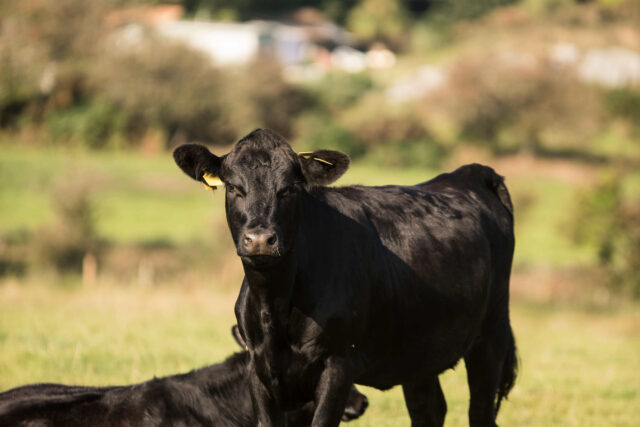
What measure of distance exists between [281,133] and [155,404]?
198 ft

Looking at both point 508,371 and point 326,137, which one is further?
point 326,137

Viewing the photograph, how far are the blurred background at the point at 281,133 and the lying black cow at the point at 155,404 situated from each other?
191 cm

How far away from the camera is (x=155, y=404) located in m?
7.24

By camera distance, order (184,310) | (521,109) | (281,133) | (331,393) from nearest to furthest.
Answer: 1. (331,393)
2. (184,310)
3. (281,133)
4. (521,109)

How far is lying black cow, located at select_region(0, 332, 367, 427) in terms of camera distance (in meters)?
6.89

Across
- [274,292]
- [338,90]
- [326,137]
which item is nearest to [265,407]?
[274,292]

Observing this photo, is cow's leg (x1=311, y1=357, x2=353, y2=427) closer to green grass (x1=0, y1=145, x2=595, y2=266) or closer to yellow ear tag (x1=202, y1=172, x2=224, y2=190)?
yellow ear tag (x1=202, y1=172, x2=224, y2=190)

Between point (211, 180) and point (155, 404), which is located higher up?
point (211, 180)

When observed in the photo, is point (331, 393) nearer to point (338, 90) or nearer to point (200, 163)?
point (200, 163)

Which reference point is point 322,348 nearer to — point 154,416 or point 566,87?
point 154,416

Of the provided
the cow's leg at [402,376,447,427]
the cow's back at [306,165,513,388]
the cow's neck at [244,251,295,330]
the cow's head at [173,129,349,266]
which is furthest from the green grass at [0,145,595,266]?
the cow's neck at [244,251,295,330]

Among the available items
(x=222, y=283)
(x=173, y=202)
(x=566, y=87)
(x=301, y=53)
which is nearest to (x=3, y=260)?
(x=222, y=283)

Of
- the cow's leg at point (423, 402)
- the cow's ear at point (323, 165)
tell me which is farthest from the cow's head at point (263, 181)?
the cow's leg at point (423, 402)

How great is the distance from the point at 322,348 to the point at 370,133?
197 feet
